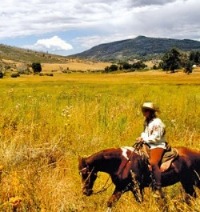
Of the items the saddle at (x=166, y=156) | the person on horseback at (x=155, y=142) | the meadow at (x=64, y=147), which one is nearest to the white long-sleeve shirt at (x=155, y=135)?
the person on horseback at (x=155, y=142)

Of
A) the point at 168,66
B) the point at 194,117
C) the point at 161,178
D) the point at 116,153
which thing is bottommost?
the point at 168,66

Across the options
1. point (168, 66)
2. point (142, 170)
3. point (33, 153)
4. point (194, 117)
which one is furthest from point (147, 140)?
point (168, 66)

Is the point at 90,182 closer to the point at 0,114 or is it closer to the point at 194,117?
the point at 0,114

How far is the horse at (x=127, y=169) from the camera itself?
288 inches

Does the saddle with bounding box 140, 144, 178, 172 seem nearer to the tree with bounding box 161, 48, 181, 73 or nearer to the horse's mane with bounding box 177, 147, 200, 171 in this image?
the horse's mane with bounding box 177, 147, 200, 171

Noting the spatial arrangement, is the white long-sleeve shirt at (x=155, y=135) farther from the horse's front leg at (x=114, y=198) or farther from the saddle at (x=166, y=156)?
the horse's front leg at (x=114, y=198)

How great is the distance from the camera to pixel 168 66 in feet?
430

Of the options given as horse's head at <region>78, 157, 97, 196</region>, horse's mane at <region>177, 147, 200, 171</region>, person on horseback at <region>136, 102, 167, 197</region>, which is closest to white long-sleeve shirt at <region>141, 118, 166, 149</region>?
person on horseback at <region>136, 102, 167, 197</region>

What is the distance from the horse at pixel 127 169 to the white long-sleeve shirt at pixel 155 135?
0.28 meters

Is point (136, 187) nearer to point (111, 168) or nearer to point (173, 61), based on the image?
point (111, 168)

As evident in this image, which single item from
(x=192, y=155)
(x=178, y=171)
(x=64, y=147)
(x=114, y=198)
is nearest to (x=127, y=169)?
(x=114, y=198)

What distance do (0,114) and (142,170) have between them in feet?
23.7

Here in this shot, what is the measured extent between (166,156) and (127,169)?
703 mm

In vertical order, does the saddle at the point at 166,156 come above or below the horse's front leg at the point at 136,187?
above
